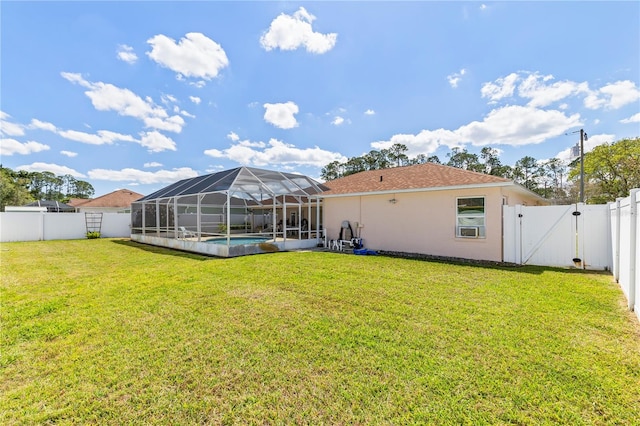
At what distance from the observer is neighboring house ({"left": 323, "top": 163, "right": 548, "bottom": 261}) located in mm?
9352

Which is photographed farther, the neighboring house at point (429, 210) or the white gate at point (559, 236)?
the neighboring house at point (429, 210)

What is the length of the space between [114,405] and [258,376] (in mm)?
1237

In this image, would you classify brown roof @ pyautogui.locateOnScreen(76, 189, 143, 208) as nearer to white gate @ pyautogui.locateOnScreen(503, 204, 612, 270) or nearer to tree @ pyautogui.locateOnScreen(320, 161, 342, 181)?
tree @ pyautogui.locateOnScreen(320, 161, 342, 181)

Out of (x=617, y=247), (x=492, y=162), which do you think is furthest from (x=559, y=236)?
(x=492, y=162)

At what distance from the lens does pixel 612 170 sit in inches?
892

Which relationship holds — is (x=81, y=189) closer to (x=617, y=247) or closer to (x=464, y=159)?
(x=464, y=159)

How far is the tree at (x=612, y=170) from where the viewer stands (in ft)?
68.7

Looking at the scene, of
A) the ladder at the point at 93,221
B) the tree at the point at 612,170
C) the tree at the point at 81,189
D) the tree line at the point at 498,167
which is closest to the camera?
the ladder at the point at 93,221

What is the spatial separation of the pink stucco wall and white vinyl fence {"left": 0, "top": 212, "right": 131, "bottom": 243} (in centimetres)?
1726

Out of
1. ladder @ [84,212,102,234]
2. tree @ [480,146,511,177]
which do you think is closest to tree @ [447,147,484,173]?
tree @ [480,146,511,177]

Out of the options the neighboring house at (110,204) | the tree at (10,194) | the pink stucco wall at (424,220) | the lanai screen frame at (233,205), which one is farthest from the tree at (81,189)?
the pink stucco wall at (424,220)

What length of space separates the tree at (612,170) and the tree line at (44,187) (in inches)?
2529

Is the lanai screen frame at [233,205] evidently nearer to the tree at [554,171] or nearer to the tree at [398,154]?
the tree at [398,154]

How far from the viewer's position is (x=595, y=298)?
199 inches
